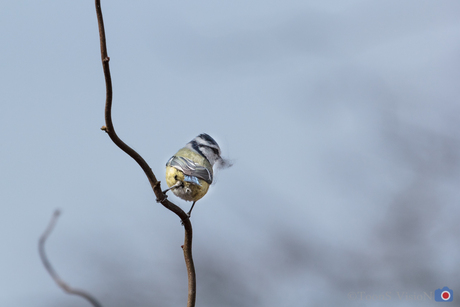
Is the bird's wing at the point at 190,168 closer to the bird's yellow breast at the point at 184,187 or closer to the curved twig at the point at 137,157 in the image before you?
the bird's yellow breast at the point at 184,187

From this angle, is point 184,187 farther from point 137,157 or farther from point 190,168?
point 137,157

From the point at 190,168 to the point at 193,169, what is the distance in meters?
0.02

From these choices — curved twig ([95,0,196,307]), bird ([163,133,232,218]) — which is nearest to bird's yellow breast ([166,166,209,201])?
bird ([163,133,232,218])

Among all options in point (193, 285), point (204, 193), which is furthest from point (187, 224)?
point (204, 193)

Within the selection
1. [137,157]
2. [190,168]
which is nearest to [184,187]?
[190,168]

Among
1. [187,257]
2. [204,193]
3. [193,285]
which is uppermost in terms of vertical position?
[204,193]

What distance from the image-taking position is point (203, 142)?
11.0 feet

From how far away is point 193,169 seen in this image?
310cm

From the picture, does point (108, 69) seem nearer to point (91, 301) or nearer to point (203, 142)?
point (91, 301)

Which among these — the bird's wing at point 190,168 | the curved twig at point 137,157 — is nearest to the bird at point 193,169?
the bird's wing at point 190,168

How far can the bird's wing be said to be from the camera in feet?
10.1

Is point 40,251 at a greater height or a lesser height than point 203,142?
lesser

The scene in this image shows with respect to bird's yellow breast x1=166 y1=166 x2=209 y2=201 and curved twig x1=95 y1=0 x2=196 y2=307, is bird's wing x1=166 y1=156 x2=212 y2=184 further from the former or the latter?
curved twig x1=95 y1=0 x2=196 y2=307

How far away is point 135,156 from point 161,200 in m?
0.37
